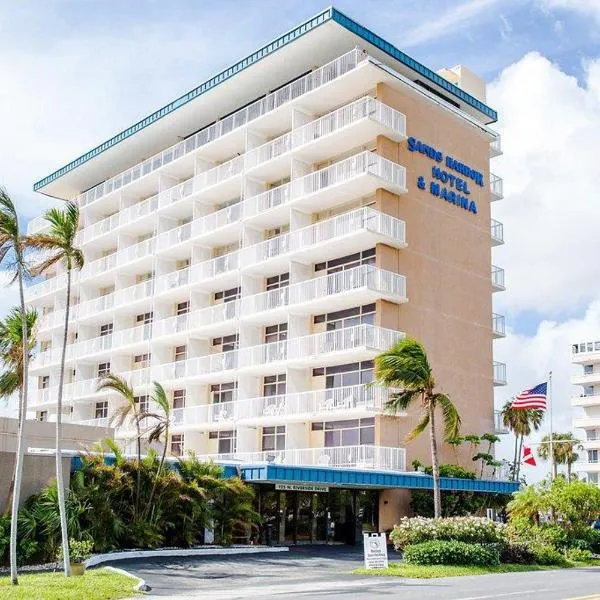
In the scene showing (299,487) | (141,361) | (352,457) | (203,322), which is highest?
(203,322)

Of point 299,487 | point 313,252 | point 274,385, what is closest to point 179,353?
point 274,385

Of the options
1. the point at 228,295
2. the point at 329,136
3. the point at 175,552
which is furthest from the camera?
the point at 228,295

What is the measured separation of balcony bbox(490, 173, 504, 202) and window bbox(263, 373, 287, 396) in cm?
1563

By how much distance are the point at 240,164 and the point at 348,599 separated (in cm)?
3383

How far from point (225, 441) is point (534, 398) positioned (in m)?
16.5

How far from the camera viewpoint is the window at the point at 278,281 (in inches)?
1847

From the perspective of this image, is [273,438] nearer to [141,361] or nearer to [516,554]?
[141,361]

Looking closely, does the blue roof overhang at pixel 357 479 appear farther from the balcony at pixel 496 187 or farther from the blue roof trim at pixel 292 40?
the blue roof trim at pixel 292 40

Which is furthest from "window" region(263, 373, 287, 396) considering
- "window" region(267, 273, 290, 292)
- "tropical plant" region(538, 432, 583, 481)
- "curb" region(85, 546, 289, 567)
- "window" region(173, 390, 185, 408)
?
"tropical plant" region(538, 432, 583, 481)

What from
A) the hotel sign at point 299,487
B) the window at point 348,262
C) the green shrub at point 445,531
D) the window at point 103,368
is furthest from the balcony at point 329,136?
the green shrub at point 445,531

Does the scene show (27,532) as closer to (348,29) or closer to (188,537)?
(188,537)

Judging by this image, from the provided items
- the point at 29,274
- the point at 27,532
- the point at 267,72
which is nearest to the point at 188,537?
the point at 27,532

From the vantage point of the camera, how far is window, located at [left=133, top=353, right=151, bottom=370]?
5494 centimetres

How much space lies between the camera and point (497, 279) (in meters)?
48.6
